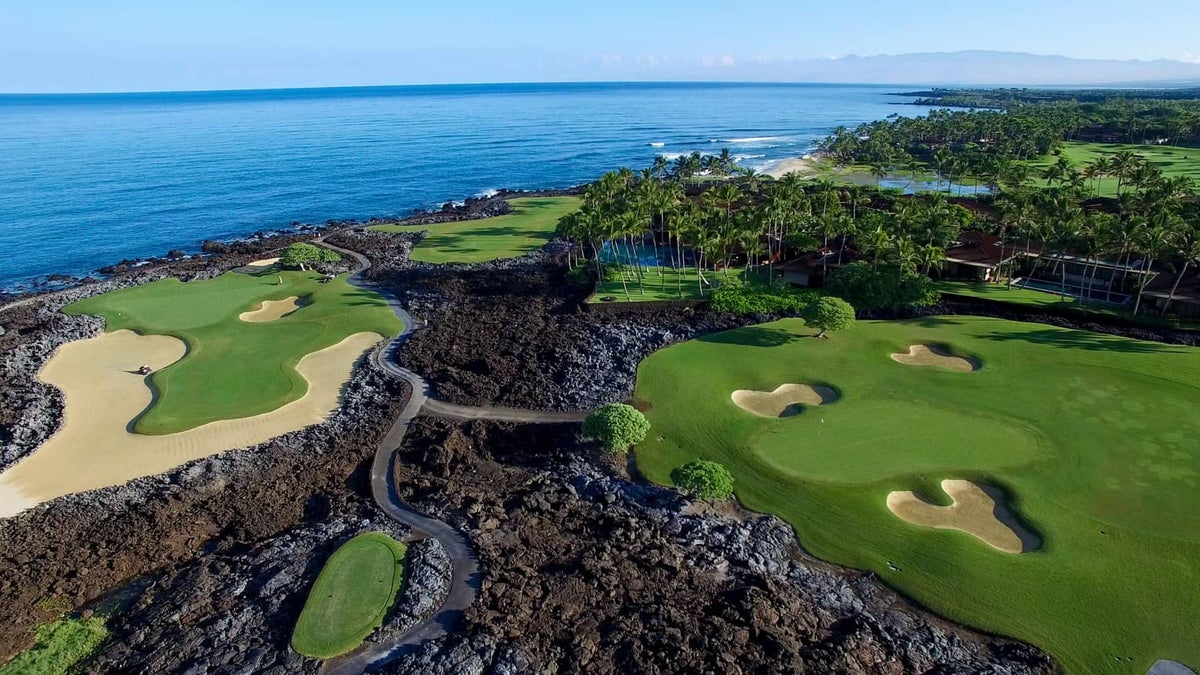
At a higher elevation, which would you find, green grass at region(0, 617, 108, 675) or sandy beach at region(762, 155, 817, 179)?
sandy beach at region(762, 155, 817, 179)

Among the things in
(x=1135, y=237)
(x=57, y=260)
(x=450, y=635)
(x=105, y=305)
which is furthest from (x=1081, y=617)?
(x=57, y=260)

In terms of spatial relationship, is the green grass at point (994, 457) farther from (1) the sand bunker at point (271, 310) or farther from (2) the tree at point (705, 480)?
(1) the sand bunker at point (271, 310)

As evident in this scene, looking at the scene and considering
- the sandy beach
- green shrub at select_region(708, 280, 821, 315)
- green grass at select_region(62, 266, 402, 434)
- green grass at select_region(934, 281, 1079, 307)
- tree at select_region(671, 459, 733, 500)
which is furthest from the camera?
the sandy beach

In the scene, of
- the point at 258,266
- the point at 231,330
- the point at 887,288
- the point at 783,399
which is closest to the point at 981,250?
the point at 887,288

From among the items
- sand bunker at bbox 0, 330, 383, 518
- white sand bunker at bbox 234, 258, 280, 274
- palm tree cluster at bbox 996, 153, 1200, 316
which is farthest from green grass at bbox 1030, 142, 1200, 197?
white sand bunker at bbox 234, 258, 280, 274

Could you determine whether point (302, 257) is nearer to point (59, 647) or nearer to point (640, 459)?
point (59, 647)

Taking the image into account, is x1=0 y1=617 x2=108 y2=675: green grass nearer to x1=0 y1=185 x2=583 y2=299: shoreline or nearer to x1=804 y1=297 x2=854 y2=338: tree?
x1=804 y1=297 x2=854 y2=338: tree

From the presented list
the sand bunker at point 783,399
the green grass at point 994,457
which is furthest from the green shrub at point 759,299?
the sand bunker at point 783,399
